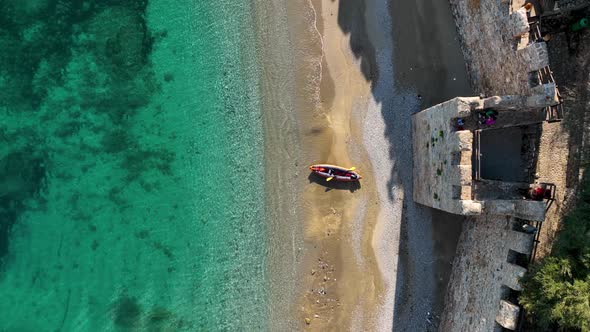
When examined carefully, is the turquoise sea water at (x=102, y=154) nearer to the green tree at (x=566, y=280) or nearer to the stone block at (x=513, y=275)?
the stone block at (x=513, y=275)

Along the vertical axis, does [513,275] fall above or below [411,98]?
below

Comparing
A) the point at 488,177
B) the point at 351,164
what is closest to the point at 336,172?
the point at 351,164

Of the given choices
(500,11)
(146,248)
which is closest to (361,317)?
(146,248)

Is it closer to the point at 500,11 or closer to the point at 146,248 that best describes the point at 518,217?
the point at 500,11

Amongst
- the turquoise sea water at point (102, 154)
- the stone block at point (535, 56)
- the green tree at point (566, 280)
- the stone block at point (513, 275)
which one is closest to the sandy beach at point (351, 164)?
the turquoise sea water at point (102, 154)

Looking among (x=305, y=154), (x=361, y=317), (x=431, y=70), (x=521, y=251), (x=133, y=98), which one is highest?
(x=431, y=70)

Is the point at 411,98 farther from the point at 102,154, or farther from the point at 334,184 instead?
the point at 102,154

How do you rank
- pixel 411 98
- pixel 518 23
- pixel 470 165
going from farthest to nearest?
pixel 411 98, pixel 470 165, pixel 518 23
